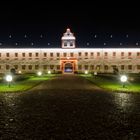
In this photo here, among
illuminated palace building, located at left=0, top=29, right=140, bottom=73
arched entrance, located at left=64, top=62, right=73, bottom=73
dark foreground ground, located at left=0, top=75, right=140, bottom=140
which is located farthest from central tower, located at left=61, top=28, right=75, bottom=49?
dark foreground ground, located at left=0, top=75, right=140, bottom=140

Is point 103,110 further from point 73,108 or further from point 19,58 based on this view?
point 19,58

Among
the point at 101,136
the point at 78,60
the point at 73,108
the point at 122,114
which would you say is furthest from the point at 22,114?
the point at 78,60

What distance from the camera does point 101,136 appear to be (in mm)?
10242

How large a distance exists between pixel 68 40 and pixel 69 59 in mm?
5418

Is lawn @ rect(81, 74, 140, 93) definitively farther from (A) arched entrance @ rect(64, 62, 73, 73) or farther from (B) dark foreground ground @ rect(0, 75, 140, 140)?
(A) arched entrance @ rect(64, 62, 73, 73)

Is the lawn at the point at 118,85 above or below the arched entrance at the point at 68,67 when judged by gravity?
below

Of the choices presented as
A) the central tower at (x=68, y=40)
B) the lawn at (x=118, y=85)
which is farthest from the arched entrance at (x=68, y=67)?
the lawn at (x=118, y=85)

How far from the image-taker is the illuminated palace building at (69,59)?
315 feet

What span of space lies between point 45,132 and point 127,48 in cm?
8735

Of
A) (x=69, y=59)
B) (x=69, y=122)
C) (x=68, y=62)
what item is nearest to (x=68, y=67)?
(x=68, y=62)

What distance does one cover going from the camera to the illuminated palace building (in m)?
95.9

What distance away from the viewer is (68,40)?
97938 mm

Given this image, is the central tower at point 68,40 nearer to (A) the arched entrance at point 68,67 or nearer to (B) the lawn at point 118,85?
(A) the arched entrance at point 68,67

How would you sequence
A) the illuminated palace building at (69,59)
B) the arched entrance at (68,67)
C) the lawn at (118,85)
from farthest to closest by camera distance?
1. the arched entrance at (68,67)
2. the illuminated palace building at (69,59)
3. the lawn at (118,85)
